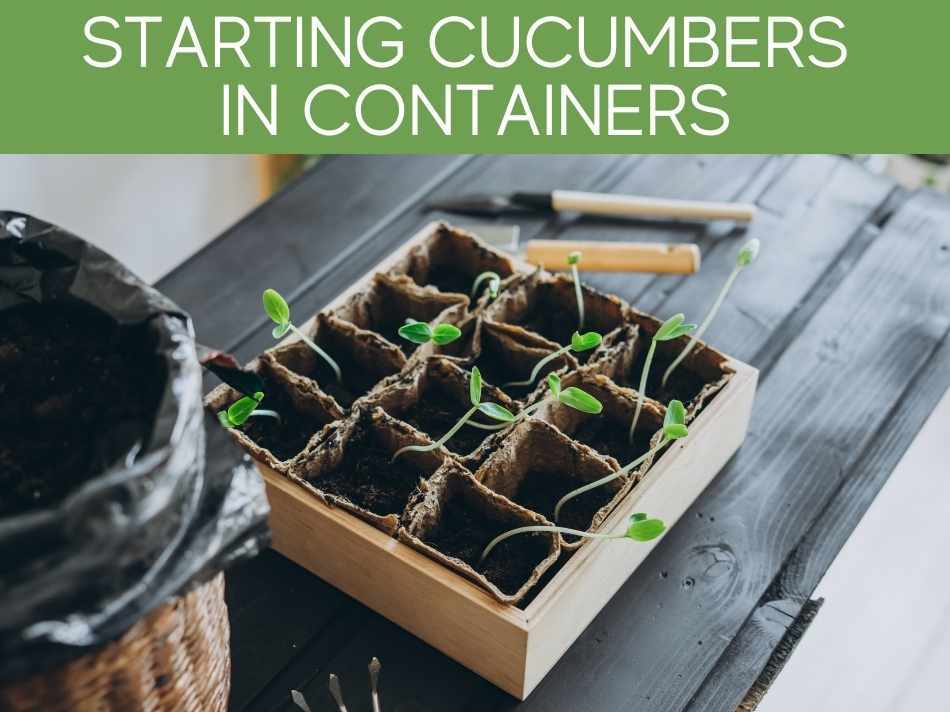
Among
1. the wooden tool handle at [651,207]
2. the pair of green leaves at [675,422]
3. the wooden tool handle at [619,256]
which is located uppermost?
the wooden tool handle at [651,207]

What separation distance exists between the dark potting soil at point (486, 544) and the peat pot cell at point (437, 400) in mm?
81

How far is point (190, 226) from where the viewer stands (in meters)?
2.40

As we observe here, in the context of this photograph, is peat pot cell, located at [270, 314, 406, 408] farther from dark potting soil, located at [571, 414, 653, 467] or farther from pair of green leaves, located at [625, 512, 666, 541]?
pair of green leaves, located at [625, 512, 666, 541]

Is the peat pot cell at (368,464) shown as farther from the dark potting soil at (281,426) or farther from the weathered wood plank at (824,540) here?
the weathered wood plank at (824,540)

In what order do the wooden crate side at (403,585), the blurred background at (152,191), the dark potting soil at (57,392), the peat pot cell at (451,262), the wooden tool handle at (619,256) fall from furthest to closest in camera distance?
the blurred background at (152,191) → the wooden tool handle at (619,256) → the peat pot cell at (451,262) → the wooden crate side at (403,585) → the dark potting soil at (57,392)

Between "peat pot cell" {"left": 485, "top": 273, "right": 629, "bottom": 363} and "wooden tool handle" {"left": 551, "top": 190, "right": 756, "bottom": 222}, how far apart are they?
29 cm

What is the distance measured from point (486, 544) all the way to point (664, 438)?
0.65ft

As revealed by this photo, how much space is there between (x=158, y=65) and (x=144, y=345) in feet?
3.91

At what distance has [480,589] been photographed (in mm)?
1001

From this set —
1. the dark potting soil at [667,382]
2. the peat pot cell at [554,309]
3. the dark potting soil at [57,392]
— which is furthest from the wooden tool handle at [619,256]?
the dark potting soil at [57,392]

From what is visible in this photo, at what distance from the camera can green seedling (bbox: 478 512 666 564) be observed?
0.97 m

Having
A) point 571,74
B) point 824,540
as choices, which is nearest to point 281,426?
point 824,540

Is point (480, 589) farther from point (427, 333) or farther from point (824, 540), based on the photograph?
point (824, 540)

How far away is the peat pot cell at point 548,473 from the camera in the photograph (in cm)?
110
